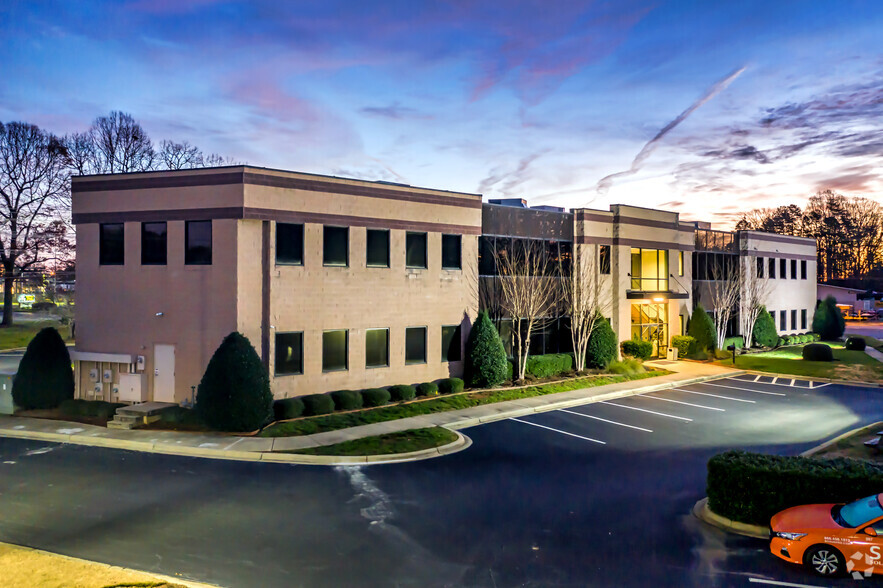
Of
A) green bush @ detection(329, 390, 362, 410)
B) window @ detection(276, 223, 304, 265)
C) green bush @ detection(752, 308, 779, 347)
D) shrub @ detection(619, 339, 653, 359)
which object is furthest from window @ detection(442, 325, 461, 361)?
green bush @ detection(752, 308, 779, 347)

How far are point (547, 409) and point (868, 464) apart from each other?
12680 millimetres

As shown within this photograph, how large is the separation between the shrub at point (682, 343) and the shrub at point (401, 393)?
820 inches

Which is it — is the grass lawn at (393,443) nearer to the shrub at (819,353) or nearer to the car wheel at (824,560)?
the car wheel at (824,560)

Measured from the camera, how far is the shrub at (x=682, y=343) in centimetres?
3722

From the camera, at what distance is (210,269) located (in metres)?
21.5

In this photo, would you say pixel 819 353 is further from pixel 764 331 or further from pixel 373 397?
pixel 373 397

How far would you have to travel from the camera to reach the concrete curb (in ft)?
38.1

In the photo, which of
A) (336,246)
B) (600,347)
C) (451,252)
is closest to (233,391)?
(336,246)

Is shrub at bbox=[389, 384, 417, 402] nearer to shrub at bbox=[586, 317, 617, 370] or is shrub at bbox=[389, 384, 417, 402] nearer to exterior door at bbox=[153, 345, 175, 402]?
exterior door at bbox=[153, 345, 175, 402]

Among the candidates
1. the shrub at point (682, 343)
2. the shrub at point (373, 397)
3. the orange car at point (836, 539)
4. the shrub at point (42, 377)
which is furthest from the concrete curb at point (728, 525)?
the shrub at point (682, 343)

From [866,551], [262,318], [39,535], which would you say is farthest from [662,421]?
[39,535]

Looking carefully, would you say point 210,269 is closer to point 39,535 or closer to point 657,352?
point 39,535

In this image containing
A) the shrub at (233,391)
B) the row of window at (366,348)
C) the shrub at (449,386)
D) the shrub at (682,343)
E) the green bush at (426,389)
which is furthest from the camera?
the shrub at (682,343)

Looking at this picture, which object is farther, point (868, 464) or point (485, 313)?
point (485, 313)
